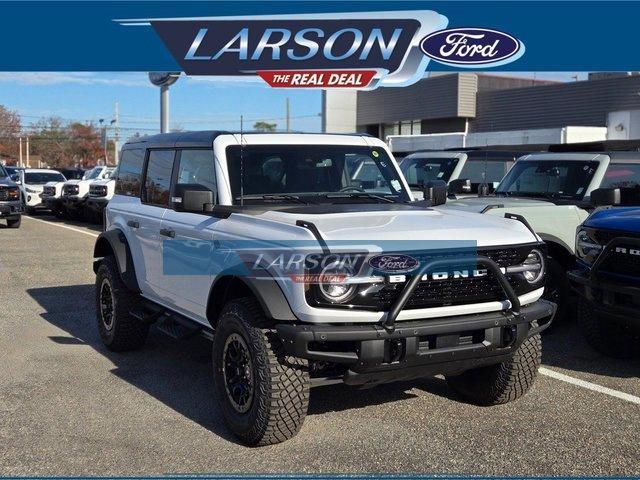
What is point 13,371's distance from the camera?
6348 millimetres

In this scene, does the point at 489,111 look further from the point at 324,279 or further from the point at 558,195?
the point at 324,279

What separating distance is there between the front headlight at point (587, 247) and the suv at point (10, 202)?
16.4 m

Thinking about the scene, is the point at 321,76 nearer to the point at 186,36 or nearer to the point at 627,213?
the point at 186,36

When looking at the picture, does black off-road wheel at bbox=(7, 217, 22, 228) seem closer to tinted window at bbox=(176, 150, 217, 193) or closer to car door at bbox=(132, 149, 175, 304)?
car door at bbox=(132, 149, 175, 304)

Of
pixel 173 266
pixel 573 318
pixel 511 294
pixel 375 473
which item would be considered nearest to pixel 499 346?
pixel 511 294

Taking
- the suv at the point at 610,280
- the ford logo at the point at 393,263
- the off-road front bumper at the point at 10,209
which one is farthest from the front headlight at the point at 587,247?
the off-road front bumper at the point at 10,209

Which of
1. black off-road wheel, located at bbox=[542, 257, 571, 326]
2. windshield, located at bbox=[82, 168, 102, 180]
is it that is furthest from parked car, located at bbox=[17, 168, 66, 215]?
black off-road wheel, located at bbox=[542, 257, 571, 326]

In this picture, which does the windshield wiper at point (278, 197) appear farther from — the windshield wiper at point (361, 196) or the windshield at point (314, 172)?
the windshield wiper at point (361, 196)

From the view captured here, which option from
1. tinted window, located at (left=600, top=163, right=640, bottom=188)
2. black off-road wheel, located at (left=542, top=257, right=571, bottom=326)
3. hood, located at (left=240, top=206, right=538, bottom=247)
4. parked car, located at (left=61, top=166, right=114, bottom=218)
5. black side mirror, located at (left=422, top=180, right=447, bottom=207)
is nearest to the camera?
hood, located at (left=240, top=206, right=538, bottom=247)

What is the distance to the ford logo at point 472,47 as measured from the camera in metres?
32.2

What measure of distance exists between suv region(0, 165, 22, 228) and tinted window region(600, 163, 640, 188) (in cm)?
1537

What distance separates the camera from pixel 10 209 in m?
19.7

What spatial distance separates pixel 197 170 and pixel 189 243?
657 mm

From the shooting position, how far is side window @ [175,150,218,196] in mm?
5680
